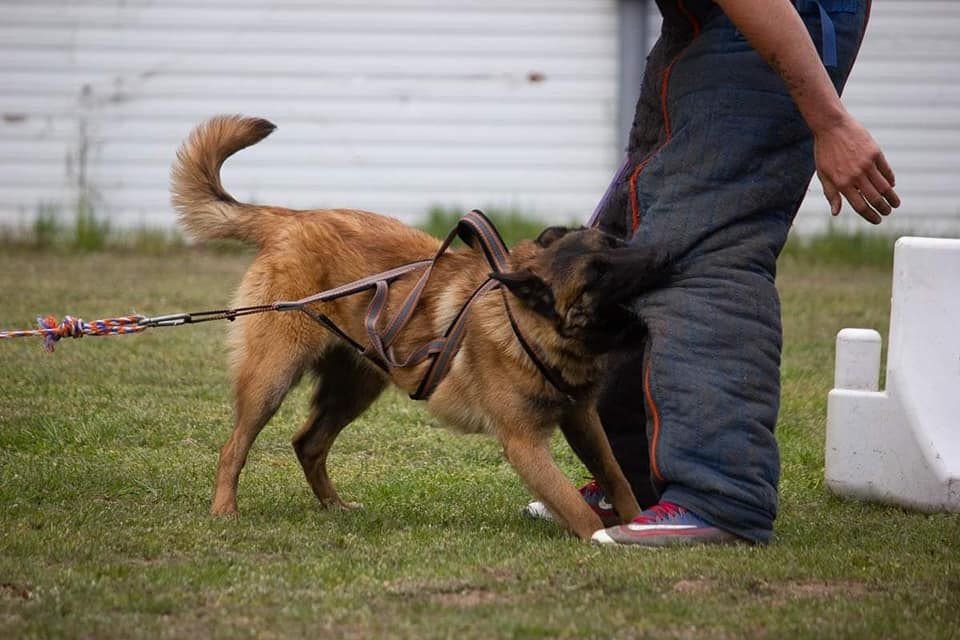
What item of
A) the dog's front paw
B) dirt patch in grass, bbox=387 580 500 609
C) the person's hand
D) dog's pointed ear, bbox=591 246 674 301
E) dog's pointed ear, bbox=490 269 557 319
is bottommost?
the dog's front paw

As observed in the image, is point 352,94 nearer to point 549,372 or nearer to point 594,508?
point 594,508

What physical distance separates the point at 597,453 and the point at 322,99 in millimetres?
9201

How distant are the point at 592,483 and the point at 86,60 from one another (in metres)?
9.64

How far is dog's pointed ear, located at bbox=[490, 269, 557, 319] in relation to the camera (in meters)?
4.07

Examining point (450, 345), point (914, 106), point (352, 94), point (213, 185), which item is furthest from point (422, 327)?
point (914, 106)

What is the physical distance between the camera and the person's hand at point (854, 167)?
361 cm

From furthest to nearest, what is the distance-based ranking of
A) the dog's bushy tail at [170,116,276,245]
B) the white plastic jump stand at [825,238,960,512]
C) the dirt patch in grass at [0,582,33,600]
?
1. the dog's bushy tail at [170,116,276,245]
2. the white plastic jump stand at [825,238,960,512]
3. the dirt patch in grass at [0,582,33,600]

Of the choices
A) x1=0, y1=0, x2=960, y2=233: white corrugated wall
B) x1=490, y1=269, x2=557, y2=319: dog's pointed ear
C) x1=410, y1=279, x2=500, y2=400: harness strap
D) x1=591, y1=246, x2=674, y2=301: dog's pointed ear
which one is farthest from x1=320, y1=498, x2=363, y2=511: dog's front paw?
x1=0, y1=0, x2=960, y2=233: white corrugated wall

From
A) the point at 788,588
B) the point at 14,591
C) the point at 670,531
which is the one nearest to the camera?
the point at 14,591

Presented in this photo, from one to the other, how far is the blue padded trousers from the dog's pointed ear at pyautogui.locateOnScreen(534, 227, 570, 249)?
305 mm

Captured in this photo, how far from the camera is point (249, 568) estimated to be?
11.7 ft

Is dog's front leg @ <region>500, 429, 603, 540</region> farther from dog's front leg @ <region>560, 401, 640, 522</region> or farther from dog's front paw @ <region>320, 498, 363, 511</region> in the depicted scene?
dog's front paw @ <region>320, 498, 363, 511</region>

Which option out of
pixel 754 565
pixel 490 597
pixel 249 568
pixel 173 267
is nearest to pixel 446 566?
pixel 490 597

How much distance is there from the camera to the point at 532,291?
4.12 metres
